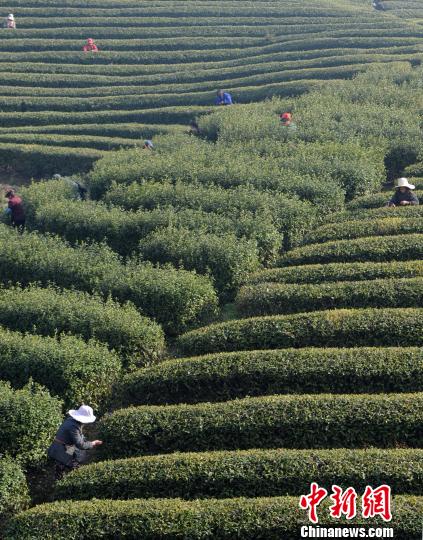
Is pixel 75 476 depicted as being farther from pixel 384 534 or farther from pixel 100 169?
pixel 100 169

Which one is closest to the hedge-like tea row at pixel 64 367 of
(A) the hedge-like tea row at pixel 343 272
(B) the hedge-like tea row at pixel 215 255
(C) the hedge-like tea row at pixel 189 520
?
(C) the hedge-like tea row at pixel 189 520

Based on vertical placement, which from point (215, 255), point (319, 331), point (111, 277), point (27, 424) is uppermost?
point (215, 255)

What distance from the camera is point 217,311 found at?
2245cm

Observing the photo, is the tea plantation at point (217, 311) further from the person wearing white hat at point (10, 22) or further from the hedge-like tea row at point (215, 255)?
the person wearing white hat at point (10, 22)

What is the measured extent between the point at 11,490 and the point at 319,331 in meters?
7.86

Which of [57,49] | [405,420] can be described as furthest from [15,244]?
[57,49]

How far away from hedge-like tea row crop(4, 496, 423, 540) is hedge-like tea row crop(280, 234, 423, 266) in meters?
10.8

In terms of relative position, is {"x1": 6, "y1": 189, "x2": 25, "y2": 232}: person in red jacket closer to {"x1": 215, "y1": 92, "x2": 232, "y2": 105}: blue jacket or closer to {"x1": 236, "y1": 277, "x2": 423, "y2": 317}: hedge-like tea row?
{"x1": 236, "y1": 277, "x2": 423, "y2": 317}: hedge-like tea row

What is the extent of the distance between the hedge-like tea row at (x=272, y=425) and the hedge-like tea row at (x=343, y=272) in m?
6.02

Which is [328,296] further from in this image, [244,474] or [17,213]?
[17,213]

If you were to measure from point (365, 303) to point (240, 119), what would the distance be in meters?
18.0

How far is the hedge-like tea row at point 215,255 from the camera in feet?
76.5

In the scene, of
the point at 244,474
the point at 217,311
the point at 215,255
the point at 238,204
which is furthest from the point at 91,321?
the point at 238,204

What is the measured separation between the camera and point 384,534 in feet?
41.7
